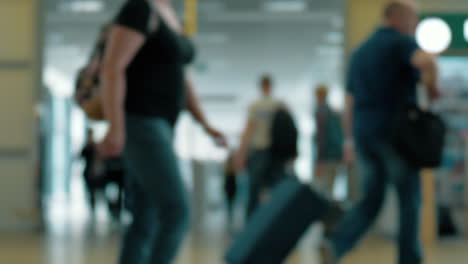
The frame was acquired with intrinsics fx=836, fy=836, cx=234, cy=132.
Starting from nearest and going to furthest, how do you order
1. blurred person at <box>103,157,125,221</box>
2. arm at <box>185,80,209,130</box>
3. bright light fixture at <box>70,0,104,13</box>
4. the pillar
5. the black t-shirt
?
the black t-shirt, arm at <box>185,80,209,130</box>, the pillar, blurred person at <box>103,157,125,221</box>, bright light fixture at <box>70,0,104,13</box>

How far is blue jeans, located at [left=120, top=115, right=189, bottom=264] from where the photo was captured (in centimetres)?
288

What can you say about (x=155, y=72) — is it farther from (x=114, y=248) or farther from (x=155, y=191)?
(x=114, y=248)

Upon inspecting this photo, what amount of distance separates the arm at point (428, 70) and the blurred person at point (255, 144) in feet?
10.6

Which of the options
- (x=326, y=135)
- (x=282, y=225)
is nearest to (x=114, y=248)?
(x=326, y=135)

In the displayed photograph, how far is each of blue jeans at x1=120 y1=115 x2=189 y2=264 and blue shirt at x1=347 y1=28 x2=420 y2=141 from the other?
3.84ft

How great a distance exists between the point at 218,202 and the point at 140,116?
30.4ft

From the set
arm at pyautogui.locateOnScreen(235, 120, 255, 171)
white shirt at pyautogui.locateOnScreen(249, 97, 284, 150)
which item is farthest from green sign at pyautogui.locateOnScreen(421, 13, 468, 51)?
arm at pyautogui.locateOnScreen(235, 120, 255, 171)

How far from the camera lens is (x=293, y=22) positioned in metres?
11.5

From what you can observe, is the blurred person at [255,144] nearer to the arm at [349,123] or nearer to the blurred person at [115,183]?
the arm at [349,123]

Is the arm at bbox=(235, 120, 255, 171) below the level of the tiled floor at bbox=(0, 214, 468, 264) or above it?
above

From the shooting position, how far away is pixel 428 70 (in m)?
3.40

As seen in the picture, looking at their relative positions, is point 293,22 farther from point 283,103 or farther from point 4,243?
point 4,243

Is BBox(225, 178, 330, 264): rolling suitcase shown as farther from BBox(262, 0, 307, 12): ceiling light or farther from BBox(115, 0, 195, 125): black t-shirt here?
BBox(262, 0, 307, 12): ceiling light

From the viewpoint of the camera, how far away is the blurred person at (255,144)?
6.80 metres
